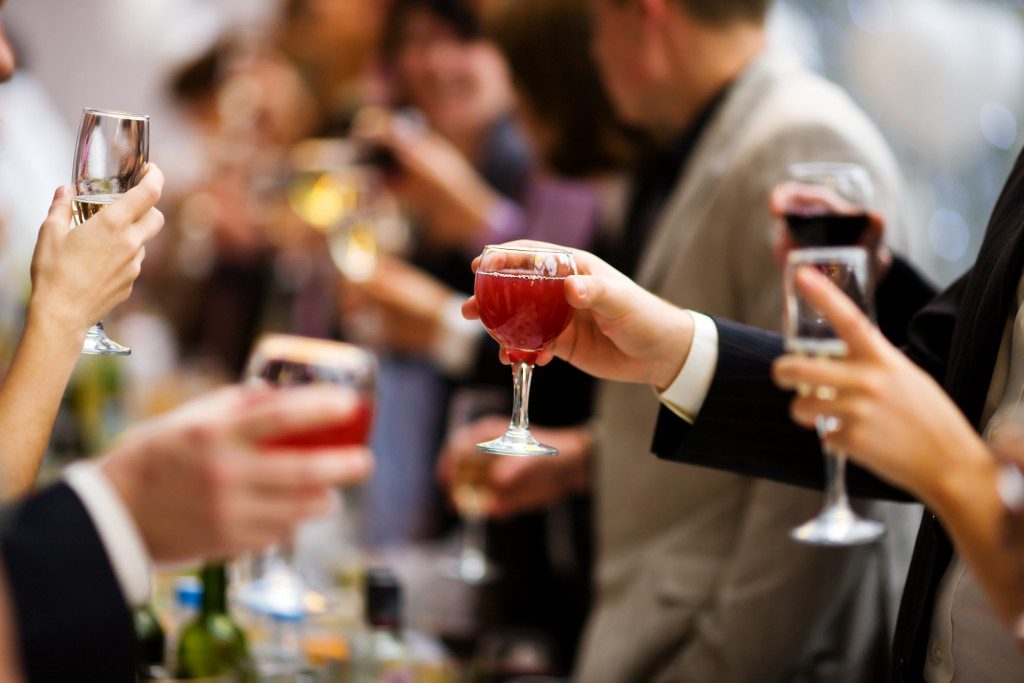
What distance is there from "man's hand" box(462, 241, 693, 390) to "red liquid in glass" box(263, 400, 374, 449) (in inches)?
8.3

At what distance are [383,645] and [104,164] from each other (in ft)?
3.32

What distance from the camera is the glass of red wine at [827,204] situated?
152 cm

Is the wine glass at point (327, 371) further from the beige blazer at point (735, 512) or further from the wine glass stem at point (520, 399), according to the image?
the beige blazer at point (735, 512)

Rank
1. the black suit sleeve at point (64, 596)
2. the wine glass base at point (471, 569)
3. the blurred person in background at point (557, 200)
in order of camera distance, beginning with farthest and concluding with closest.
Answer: the blurred person in background at point (557, 200) < the wine glass base at point (471, 569) < the black suit sleeve at point (64, 596)

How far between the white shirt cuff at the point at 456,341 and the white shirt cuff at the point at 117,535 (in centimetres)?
211

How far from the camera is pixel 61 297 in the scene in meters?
1.08

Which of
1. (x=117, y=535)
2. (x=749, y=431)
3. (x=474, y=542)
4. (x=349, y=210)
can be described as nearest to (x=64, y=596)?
(x=117, y=535)

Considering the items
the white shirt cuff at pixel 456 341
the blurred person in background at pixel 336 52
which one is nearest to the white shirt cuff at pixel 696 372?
the white shirt cuff at pixel 456 341

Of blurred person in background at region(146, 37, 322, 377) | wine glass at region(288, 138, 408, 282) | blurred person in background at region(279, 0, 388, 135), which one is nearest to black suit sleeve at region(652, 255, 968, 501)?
wine glass at region(288, 138, 408, 282)

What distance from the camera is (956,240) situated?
184 inches

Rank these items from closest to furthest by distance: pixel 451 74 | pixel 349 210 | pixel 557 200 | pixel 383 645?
1. pixel 383 645
2. pixel 557 200
3. pixel 349 210
4. pixel 451 74

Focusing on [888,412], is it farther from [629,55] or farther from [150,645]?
[629,55]

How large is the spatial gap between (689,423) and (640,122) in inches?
39.9

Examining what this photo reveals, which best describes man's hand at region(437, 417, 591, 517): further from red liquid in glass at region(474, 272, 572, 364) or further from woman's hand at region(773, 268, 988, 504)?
woman's hand at region(773, 268, 988, 504)
